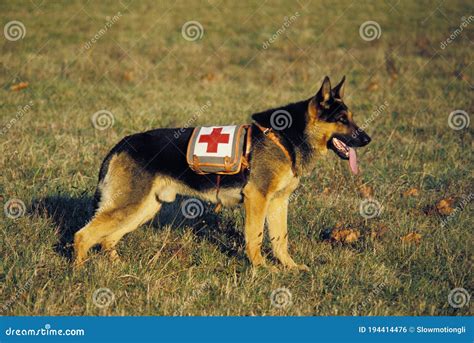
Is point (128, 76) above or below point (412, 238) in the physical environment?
above

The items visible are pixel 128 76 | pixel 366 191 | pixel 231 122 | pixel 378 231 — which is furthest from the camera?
pixel 128 76

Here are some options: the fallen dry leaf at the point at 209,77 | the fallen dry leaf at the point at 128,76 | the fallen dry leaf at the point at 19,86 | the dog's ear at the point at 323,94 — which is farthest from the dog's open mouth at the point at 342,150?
the fallen dry leaf at the point at 128,76

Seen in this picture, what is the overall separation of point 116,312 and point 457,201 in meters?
4.65

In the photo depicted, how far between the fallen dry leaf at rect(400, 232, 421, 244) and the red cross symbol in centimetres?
229

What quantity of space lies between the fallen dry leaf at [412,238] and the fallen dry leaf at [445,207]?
816mm

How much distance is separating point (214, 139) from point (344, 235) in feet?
6.11

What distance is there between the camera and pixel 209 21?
67.6 ft

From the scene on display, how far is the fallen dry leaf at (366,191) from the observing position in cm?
735

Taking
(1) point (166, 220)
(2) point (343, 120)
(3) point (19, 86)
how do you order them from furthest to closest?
(3) point (19, 86) → (1) point (166, 220) → (2) point (343, 120)

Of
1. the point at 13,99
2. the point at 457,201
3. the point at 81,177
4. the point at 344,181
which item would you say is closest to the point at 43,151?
the point at 81,177

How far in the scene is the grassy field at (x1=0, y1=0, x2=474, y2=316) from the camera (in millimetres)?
5113

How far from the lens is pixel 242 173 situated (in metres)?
5.59

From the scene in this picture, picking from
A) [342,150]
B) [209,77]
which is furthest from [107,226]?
[209,77]

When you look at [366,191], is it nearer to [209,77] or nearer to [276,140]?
[276,140]
